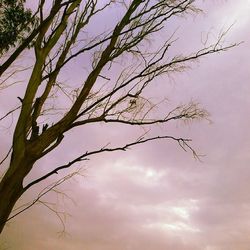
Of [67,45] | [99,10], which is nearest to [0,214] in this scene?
[67,45]

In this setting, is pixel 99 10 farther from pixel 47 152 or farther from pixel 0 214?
pixel 0 214

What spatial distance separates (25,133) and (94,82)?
1311mm

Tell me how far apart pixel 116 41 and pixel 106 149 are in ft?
5.47

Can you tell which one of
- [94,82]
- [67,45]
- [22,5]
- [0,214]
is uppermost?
[22,5]

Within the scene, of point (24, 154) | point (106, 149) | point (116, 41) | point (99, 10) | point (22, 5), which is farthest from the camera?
point (22, 5)

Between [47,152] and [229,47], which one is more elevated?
[229,47]

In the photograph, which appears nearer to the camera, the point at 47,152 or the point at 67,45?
the point at 47,152

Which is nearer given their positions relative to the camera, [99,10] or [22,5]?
[99,10]

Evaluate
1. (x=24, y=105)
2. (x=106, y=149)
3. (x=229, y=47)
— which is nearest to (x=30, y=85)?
(x=24, y=105)

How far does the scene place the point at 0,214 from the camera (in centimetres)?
461

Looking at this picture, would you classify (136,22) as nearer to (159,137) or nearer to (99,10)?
(99,10)

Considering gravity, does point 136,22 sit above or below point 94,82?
above

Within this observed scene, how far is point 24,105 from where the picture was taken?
5.30m

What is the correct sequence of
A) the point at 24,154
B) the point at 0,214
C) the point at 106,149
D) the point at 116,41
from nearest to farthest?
the point at 0,214
the point at 24,154
the point at 106,149
the point at 116,41
